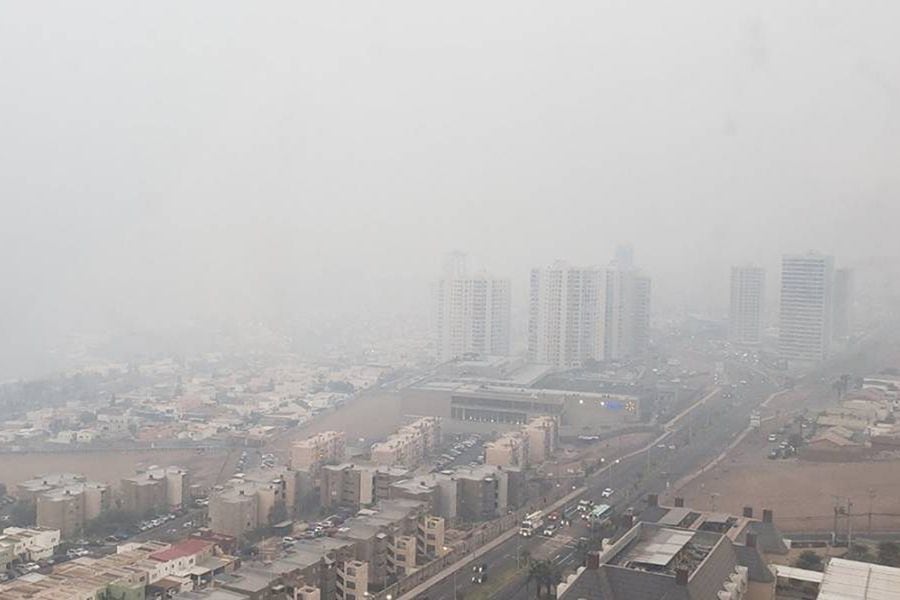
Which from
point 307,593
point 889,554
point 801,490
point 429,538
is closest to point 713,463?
point 801,490

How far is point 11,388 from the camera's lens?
53.6ft

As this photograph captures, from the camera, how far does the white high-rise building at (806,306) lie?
17500 millimetres

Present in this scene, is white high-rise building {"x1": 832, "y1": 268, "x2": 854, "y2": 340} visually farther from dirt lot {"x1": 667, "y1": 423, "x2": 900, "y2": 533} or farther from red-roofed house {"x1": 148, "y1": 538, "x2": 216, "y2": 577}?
red-roofed house {"x1": 148, "y1": 538, "x2": 216, "y2": 577}

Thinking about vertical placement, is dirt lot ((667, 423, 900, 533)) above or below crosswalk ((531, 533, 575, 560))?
above

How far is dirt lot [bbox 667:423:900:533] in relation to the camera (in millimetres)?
7562

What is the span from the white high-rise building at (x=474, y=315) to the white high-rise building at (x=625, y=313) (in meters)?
2.17

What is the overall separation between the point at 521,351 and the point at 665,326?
5.23 m

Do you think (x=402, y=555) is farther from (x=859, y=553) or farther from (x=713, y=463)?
(x=713, y=463)

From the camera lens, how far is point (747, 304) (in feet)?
66.8

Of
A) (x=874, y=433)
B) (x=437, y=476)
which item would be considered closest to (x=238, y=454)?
(x=437, y=476)

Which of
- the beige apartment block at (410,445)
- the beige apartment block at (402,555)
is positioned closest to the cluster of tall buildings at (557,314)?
the beige apartment block at (410,445)

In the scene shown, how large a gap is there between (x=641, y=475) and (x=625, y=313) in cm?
888

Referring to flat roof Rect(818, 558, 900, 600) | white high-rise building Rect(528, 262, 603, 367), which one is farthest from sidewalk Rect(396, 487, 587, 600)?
white high-rise building Rect(528, 262, 603, 367)

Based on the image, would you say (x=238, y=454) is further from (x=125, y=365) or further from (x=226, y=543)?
(x=125, y=365)
